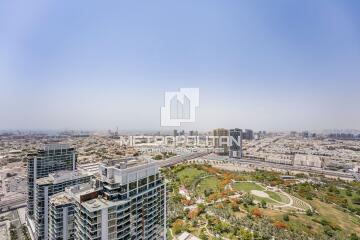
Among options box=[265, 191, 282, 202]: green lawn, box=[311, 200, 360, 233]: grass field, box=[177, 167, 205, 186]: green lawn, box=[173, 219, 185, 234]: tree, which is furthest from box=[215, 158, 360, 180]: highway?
box=[173, 219, 185, 234]: tree

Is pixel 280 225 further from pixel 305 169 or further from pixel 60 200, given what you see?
pixel 305 169

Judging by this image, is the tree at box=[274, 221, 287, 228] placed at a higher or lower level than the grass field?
higher

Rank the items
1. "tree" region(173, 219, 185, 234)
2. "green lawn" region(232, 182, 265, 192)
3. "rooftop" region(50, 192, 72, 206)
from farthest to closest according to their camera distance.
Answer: "green lawn" region(232, 182, 265, 192), "tree" region(173, 219, 185, 234), "rooftop" region(50, 192, 72, 206)

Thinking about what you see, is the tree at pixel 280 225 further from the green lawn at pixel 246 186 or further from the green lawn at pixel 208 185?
the green lawn at pixel 246 186

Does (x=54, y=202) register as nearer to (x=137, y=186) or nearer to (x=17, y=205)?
(x=137, y=186)

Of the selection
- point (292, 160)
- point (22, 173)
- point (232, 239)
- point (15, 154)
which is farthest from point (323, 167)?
point (15, 154)

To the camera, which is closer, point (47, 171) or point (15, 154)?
point (47, 171)

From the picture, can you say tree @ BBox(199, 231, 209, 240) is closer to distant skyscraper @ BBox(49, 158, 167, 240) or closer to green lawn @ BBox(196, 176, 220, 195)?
distant skyscraper @ BBox(49, 158, 167, 240)
